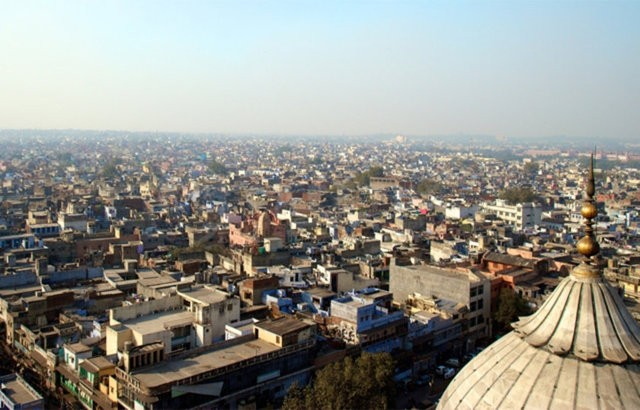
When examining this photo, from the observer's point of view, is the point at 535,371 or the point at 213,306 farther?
the point at 213,306

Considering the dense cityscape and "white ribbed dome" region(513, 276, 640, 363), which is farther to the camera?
the dense cityscape

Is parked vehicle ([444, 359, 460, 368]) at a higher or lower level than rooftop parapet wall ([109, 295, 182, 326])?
lower

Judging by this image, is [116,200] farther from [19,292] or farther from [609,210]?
[609,210]

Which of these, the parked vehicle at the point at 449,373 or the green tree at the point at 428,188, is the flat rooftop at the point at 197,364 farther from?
the green tree at the point at 428,188

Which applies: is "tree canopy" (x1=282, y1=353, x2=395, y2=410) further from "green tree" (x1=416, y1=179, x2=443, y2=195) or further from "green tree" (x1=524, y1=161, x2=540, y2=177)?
"green tree" (x1=524, y1=161, x2=540, y2=177)

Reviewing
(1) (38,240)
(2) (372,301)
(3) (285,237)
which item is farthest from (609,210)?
(1) (38,240)

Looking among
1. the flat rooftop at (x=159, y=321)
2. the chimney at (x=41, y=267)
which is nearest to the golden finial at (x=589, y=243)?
the flat rooftop at (x=159, y=321)

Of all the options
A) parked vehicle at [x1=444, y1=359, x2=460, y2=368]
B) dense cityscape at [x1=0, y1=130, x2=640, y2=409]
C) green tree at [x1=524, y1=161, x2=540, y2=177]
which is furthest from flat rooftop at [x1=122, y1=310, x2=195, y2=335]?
green tree at [x1=524, y1=161, x2=540, y2=177]
